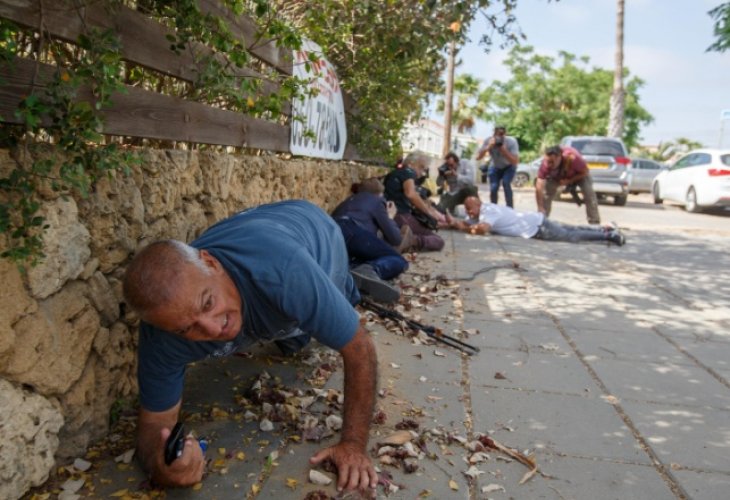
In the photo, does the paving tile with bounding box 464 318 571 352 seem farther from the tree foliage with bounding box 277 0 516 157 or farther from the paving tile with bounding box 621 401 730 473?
the tree foliage with bounding box 277 0 516 157

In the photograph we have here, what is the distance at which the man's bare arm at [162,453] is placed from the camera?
7.55 ft

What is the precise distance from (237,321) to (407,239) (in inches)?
220

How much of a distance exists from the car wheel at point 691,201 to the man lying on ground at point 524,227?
8.46 m

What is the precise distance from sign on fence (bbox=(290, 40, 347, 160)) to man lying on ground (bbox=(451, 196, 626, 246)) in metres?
3.11

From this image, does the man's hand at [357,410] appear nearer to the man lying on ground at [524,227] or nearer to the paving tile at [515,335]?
the paving tile at [515,335]

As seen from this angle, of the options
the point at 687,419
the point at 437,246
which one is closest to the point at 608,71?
the point at 437,246

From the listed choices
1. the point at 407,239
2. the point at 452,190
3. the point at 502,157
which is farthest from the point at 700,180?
the point at 407,239

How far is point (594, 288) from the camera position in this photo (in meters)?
6.30

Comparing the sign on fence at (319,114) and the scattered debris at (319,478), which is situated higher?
the sign on fence at (319,114)

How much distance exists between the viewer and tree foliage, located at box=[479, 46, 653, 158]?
1581 inches

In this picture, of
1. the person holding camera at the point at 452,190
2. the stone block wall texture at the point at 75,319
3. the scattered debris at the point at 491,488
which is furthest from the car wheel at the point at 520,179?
the scattered debris at the point at 491,488

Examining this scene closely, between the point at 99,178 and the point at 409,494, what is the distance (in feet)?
6.02

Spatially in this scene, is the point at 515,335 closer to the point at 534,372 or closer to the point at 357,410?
the point at 534,372

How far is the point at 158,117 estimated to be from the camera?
10.0 feet
